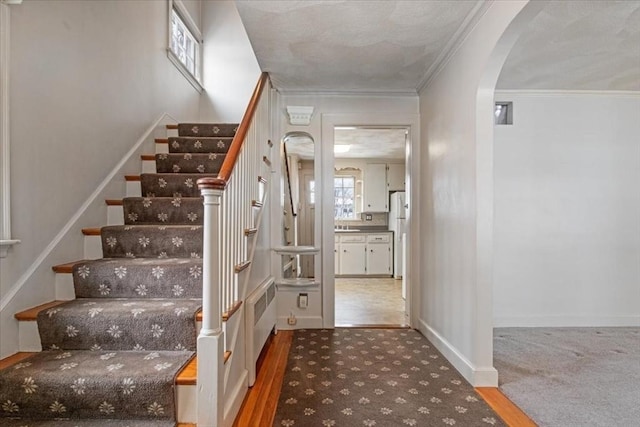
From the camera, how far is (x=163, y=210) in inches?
102

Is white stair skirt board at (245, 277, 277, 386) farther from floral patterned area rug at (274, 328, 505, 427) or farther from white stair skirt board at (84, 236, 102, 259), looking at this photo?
white stair skirt board at (84, 236, 102, 259)

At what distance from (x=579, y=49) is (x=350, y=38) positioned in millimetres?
1752

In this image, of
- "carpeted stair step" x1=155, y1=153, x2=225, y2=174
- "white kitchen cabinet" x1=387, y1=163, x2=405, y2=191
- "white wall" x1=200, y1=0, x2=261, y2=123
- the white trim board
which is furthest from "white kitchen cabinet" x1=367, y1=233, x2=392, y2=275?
the white trim board

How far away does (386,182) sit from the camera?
715 cm

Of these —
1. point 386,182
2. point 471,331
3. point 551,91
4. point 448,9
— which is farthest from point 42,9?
point 386,182

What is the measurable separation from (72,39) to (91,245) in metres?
1.33

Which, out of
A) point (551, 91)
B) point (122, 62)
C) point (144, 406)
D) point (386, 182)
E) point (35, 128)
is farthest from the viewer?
point (386, 182)

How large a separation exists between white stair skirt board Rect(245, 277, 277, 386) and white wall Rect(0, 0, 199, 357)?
1152 millimetres

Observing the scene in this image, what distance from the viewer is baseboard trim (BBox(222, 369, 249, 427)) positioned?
1720 mm

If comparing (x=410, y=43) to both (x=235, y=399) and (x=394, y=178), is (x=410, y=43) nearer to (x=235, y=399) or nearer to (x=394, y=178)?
(x=235, y=399)

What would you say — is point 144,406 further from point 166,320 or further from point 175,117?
point 175,117

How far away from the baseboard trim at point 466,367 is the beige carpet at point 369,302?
35.4 inches

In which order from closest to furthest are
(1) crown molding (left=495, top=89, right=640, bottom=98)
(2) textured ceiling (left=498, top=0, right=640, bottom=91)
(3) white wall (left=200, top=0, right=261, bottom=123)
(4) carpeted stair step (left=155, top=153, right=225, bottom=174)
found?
(2) textured ceiling (left=498, top=0, right=640, bottom=91) < (4) carpeted stair step (left=155, top=153, right=225, bottom=174) < (1) crown molding (left=495, top=89, right=640, bottom=98) < (3) white wall (left=200, top=0, right=261, bottom=123)

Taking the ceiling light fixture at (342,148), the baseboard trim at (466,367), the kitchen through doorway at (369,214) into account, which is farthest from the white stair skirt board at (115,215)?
the ceiling light fixture at (342,148)
